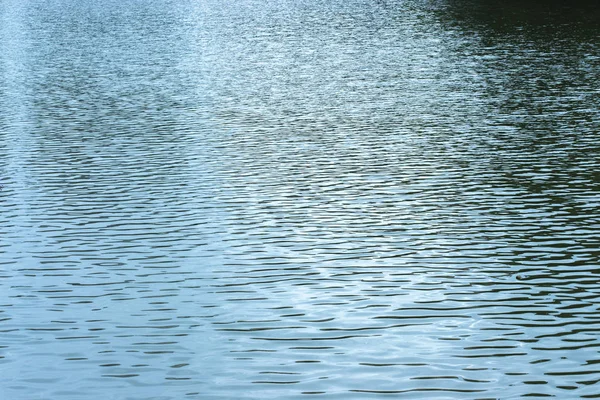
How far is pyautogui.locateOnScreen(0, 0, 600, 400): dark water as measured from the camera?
17453 millimetres

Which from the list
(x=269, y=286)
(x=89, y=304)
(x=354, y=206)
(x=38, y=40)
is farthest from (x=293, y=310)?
(x=38, y=40)

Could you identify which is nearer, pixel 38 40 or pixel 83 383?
pixel 83 383

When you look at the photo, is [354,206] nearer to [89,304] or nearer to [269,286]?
[269,286]

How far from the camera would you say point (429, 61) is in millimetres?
60750

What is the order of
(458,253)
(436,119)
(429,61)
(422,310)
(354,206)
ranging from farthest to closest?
(429,61) → (436,119) → (354,206) → (458,253) → (422,310)

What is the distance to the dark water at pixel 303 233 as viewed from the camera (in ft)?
57.3

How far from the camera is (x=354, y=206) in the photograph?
27781 millimetres

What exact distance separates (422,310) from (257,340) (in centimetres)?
329

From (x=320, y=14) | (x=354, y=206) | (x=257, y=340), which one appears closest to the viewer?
(x=257, y=340)

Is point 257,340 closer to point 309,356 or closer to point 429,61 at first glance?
point 309,356

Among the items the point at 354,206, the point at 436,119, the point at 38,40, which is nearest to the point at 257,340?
the point at 354,206

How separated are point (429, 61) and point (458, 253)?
3866cm

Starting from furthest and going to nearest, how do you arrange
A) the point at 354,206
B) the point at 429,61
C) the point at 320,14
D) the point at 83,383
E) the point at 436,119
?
the point at 320,14
the point at 429,61
the point at 436,119
the point at 354,206
the point at 83,383

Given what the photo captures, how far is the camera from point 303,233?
25234 mm
